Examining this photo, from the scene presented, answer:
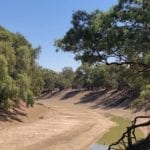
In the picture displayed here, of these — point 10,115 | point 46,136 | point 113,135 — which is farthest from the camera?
point 10,115

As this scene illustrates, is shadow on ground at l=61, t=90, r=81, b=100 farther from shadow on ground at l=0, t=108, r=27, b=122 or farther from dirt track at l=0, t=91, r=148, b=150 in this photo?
dirt track at l=0, t=91, r=148, b=150

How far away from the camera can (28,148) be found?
36812mm

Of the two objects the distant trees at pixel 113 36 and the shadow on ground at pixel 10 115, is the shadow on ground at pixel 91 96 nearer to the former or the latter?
the shadow on ground at pixel 10 115

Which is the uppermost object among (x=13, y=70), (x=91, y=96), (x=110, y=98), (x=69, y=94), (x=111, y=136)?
(x=13, y=70)

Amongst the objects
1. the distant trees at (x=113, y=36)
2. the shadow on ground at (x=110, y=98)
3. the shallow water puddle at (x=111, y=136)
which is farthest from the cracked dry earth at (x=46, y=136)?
the shadow on ground at (x=110, y=98)

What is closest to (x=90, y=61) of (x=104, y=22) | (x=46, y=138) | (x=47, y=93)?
(x=104, y=22)

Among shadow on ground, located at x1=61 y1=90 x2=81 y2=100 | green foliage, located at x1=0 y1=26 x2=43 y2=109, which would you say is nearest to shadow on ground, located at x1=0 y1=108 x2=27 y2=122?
green foliage, located at x1=0 y1=26 x2=43 y2=109

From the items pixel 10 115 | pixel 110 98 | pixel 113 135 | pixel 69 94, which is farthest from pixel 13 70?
pixel 69 94

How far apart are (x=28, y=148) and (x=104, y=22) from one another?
2013 cm

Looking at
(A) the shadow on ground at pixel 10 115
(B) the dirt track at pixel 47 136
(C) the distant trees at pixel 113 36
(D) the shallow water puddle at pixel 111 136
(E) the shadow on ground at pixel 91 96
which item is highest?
(C) the distant trees at pixel 113 36

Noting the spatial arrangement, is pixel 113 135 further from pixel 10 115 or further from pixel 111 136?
pixel 10 115

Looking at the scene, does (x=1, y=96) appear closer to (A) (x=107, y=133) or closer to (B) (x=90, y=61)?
(A) (x=107, y=133)

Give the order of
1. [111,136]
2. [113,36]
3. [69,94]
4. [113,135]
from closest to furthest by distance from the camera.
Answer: [113,36]
[111,136]
[113,135]
[69,94]

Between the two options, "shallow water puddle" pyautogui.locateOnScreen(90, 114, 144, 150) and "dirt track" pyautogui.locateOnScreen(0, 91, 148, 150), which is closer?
"dirt track" pyautogui.locateOnScreen(0, 91, 148, 150)
